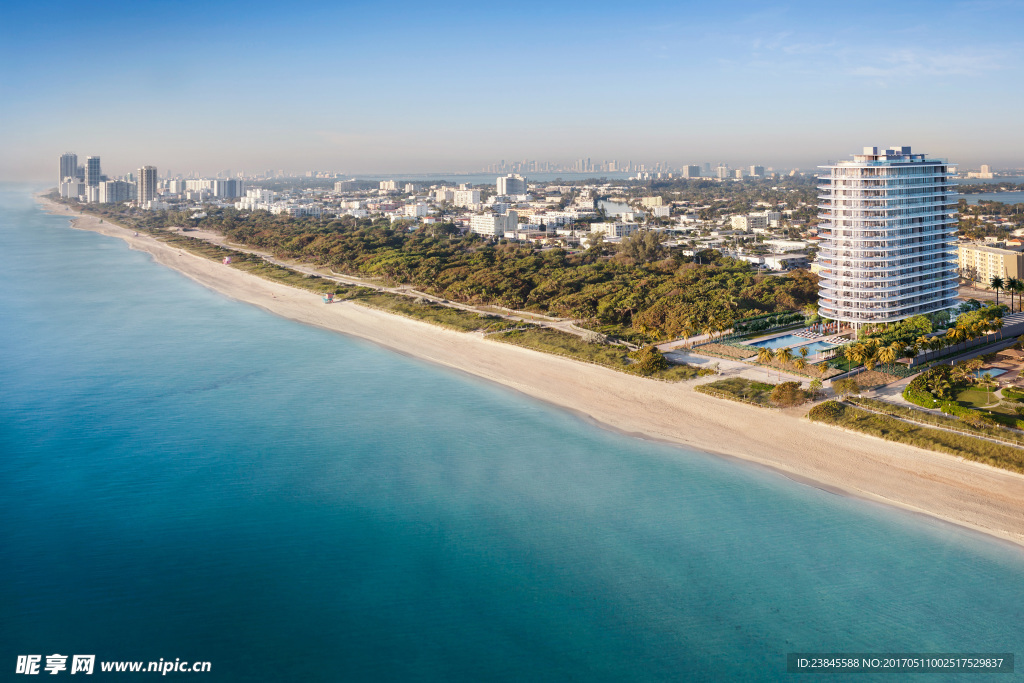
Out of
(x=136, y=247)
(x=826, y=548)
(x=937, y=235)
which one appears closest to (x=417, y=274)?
(x=937, y=235)

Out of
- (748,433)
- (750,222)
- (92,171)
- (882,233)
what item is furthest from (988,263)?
(92,171)

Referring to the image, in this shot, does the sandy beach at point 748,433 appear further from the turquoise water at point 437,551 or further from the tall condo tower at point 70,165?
the tall condo tower at point 70,165

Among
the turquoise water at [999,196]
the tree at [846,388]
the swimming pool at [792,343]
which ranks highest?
the turquoise water at [999,196]

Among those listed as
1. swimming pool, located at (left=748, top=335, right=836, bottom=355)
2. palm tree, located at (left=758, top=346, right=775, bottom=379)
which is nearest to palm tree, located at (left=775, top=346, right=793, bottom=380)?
palm tree, located at (left=758, top=346, right=775, bottom=379)

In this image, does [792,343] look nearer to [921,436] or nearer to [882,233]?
[882,233]

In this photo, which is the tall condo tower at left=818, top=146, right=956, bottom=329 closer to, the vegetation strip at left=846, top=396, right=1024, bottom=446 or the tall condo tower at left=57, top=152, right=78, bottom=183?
the vegetation strip at left=846, top=396, right=1024, bottom=446

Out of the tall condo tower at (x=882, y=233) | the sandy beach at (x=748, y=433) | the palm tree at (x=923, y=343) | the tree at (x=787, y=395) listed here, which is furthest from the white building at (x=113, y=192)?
the palm tree at (x=923, y=343)
